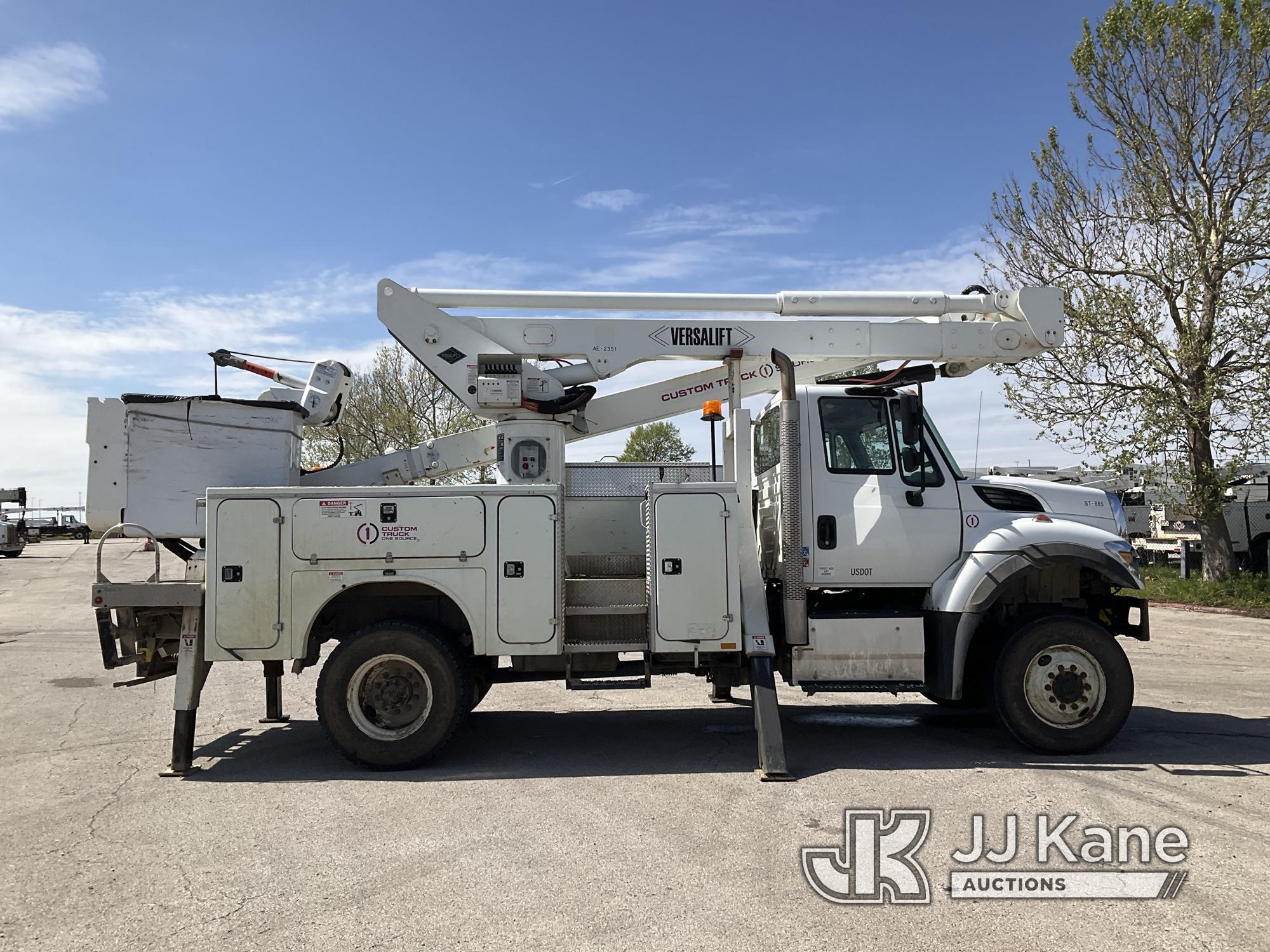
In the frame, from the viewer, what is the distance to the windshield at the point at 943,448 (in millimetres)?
7812

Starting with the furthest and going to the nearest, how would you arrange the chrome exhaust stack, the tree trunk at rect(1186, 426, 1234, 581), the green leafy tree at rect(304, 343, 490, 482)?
1. the green leafy tree at rect(304, 343, 490, 482)
2. the tree trunk at rect(1186, 426, 1234, 581)
3. the chrome exhaust stack

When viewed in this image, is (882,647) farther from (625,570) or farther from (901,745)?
(625,570)

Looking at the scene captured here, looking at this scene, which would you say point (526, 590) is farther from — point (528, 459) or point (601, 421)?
point (601, 421)

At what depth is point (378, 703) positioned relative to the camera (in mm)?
7180

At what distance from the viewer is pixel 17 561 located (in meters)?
42.8

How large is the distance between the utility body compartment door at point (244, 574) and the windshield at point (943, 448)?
16.7 feet

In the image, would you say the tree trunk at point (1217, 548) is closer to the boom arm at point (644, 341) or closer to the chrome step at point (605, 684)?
the boom arm at point (644, 341)

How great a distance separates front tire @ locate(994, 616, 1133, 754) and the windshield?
4.35 ft

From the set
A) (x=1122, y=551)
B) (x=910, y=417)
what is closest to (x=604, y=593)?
(x=910, y=417)

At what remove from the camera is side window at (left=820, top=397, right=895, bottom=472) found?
7762 mm

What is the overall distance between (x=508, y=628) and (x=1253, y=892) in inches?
184

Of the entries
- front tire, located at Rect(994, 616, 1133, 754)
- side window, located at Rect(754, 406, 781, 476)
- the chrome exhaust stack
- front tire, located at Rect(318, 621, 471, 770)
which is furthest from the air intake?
front tire, located at Rect(318, 621, 471, 770)

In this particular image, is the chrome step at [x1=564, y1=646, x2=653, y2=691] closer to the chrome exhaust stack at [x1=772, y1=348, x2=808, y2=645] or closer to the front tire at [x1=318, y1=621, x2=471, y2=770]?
the front tire at [x1=318, y1=621, x2=471, y2=770]

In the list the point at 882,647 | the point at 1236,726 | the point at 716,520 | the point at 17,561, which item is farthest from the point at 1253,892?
the point at 17,561
